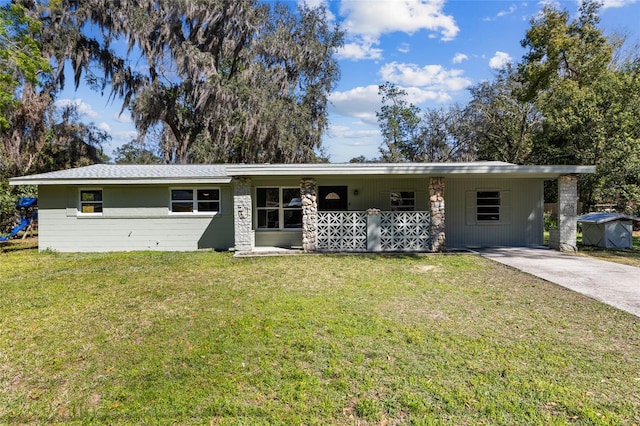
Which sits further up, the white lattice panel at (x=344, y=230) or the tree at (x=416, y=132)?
the tree at (x=416, y=132)

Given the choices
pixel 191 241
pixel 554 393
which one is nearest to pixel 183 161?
pixel 191 241

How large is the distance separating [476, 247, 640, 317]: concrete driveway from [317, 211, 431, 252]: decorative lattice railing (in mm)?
1914

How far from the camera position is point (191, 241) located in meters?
11.2

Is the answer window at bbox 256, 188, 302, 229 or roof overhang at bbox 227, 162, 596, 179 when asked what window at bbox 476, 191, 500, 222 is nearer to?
roof overhang at bbox 227, 162, 596, 179

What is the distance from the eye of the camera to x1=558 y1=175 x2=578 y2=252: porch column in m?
9.81

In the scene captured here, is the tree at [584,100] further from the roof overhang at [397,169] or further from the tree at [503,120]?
the roof overhang at [397,169]

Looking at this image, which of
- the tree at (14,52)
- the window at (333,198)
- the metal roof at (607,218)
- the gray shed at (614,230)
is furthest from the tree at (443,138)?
the tree at (14,52)

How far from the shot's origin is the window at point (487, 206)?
11.5m

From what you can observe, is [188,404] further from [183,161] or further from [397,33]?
[183,161]

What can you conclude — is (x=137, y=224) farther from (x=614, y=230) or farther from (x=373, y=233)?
(x=614, y=230)

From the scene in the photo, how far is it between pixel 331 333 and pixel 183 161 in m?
17.1

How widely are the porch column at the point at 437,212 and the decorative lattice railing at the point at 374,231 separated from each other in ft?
0.58

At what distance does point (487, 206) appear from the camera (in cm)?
1150

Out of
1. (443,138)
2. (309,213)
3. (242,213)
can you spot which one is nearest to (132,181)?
(242,213)
